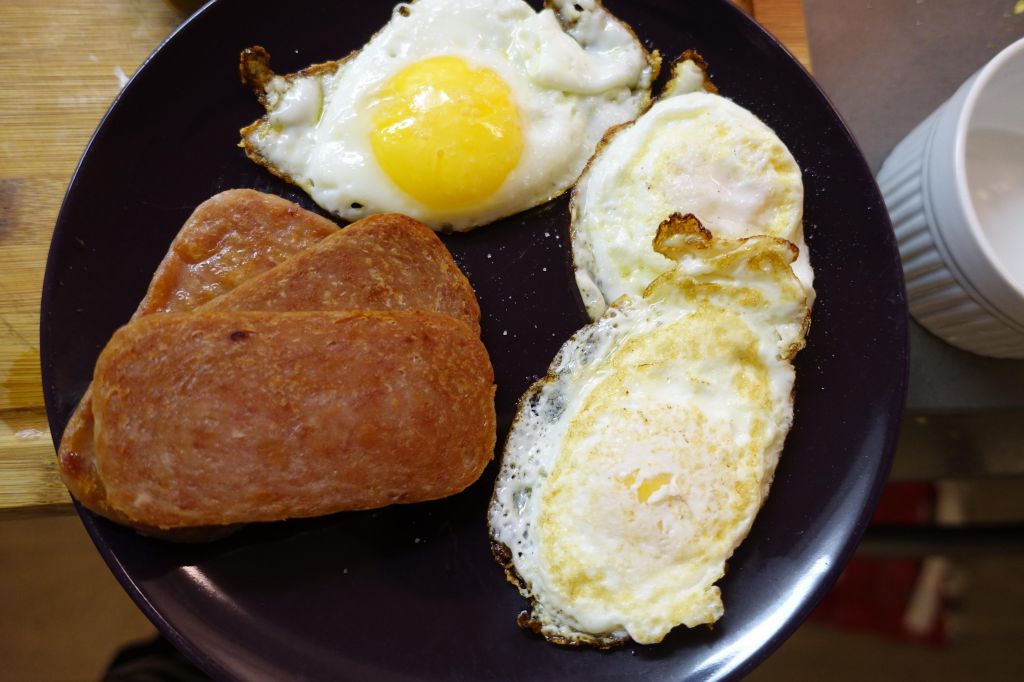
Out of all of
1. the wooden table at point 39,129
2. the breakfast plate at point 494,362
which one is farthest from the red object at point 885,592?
the wooden table at point 39,129

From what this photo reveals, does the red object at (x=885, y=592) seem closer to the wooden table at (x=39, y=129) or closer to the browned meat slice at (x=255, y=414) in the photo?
the wooden table at (x=39, y=129)

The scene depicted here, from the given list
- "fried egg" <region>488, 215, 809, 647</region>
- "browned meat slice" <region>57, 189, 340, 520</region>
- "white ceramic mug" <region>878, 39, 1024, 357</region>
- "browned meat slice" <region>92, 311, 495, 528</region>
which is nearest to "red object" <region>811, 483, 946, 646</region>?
"white ceramic mug" <region>878, 39, 1024, 357</region>

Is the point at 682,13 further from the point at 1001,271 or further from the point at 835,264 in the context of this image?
the point at 1001,271

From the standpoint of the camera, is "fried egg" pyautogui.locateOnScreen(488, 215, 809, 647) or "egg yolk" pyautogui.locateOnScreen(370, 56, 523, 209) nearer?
"fried egg" pyautogui.locateOnScreen(488, 215, 809, 647)

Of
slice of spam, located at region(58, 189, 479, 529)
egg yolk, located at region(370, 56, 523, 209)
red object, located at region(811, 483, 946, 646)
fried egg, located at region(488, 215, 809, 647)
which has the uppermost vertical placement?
egg yolk, located at region(370, 56, 523, 209)

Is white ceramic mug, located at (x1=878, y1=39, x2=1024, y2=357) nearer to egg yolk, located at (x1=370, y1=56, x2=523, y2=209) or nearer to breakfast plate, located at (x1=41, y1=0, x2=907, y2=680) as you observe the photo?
breakfast plate, located at (x1=41, y1=0, x2=907, y2=680)

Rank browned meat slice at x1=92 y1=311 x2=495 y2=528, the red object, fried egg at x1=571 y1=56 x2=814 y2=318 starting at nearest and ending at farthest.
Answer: browned meat slice at x1=92 y1=311 x2=495 y2=528, fried egg at x1=571 y1=56 x2=814 y2=318, the red object

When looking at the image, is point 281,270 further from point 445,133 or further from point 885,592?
point 885,592

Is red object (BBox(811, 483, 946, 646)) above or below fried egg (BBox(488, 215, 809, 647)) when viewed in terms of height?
below

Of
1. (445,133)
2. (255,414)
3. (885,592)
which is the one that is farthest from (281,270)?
(885,592)
